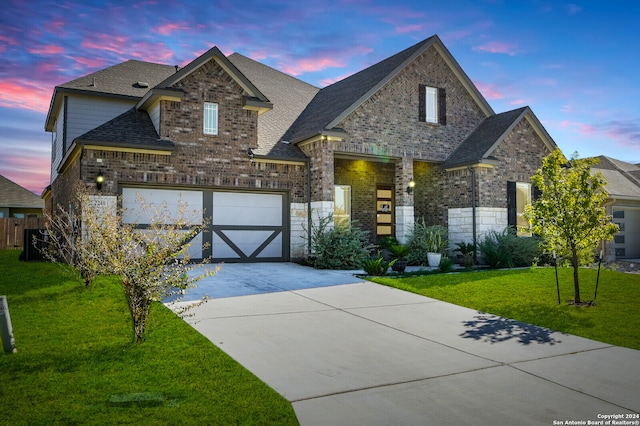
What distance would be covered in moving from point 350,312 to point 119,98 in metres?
15.0

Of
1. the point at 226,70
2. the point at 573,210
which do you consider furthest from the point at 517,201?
the point at 226,70

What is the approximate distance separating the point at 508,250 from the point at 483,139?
449 centimetres

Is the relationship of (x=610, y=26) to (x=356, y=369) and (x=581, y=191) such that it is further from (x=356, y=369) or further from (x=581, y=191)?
(x=356, y=369)

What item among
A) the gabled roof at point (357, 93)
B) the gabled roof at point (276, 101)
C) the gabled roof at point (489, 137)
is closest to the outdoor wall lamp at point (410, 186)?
the gabled roof at point (489, 137)

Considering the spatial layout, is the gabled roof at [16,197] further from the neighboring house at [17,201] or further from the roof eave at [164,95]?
the roof eave at [164,95]

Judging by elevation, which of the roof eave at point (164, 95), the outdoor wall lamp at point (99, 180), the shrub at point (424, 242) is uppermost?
the roof eave at point (164, 95)

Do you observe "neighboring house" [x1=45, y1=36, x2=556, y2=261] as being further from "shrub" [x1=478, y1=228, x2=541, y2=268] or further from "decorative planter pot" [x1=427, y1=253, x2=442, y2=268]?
"decorative planter pot" [x1=427, y1=253, x2=442, y2=268]

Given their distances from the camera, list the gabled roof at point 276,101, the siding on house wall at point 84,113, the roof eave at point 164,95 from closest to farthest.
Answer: the roof eave at point 164,95 → the gabled roof at point 276,101 → the siding on house wall at point 84,113

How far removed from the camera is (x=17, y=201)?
33625 millimetres

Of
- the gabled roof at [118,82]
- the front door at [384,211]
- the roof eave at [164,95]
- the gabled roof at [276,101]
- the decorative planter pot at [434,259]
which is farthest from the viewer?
the front door at [384,211]

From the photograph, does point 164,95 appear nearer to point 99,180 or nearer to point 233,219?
point 99,180

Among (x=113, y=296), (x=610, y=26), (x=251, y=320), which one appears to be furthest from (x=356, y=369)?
(x=610, y=26)

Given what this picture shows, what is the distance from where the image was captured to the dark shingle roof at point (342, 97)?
679 inches

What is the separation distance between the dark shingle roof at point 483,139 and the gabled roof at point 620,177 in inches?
212
